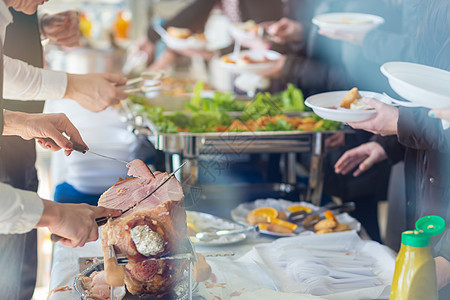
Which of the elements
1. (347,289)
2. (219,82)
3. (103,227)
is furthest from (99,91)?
(219,82)

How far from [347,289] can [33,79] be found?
91cm

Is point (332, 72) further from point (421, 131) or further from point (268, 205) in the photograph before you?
point (421, 131)

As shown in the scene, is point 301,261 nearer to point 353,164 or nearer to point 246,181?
point 353,164

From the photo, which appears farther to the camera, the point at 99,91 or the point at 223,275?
the point at 99,91

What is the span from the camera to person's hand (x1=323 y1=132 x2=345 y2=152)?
→ 167 cm

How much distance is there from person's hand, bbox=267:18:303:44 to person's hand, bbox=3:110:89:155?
1.47 metres

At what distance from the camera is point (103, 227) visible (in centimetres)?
95

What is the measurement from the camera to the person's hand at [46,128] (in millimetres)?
1116

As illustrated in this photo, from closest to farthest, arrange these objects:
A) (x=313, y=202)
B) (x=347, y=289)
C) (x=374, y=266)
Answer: (x=347, y=289) → (x=374, y=266) → (x=313, y=202)

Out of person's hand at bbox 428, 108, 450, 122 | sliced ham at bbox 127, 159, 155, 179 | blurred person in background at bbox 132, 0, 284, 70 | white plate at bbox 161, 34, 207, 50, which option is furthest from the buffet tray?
white plate at bbox 161, 34, 207, 50

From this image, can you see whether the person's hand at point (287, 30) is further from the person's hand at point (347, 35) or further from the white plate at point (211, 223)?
the white plate at point (211, 223)

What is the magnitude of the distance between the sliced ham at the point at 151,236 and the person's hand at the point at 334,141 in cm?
79

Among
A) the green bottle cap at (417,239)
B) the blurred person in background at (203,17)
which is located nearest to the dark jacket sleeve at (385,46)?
the green bottle cap at (417,239)

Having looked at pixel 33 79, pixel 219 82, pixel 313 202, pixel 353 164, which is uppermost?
pixel 33 79
